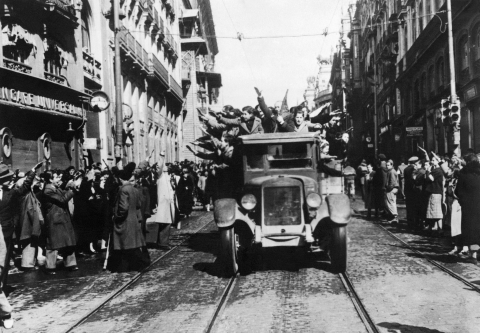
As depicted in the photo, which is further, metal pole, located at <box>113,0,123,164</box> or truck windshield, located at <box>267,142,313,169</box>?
metal pole, located at <box>113,0,123,164</box>

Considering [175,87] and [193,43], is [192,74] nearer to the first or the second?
[193,43]

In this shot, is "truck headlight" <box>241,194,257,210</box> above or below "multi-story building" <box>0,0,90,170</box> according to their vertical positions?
below

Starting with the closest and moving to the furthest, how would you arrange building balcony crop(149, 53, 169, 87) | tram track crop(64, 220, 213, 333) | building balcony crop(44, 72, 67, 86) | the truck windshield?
tram track crop(64, 220, 213, 333), the truck windshield, building balcony crop(44, 72, 67, 86), building balcony crop(149, 53, 169, 87)

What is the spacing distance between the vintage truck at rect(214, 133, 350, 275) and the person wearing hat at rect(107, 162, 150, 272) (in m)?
1.51

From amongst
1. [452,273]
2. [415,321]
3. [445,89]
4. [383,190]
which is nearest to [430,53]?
[445,89]

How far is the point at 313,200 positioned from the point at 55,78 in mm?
13216

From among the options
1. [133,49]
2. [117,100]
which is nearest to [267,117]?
[117,100]

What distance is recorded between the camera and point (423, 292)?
7527mm

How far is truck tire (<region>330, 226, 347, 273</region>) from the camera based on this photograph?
8984 millimetres

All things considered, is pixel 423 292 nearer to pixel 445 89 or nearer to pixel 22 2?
pixel 22 2

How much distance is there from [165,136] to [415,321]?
118 ft

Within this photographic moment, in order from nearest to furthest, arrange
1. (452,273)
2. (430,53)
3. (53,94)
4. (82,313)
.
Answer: (82,313)
(452,273)
(53,94)
(430,53)

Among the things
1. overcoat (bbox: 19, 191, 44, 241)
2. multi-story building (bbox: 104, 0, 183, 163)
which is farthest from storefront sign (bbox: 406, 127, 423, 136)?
overcoat (bbox: 19, 191, 44, 241)

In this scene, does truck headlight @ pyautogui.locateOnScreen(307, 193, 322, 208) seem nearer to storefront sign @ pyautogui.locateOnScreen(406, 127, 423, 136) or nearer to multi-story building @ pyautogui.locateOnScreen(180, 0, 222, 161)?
storefront sign @ pyautogui.locateOnScreen(406, 127, 423, 136)
